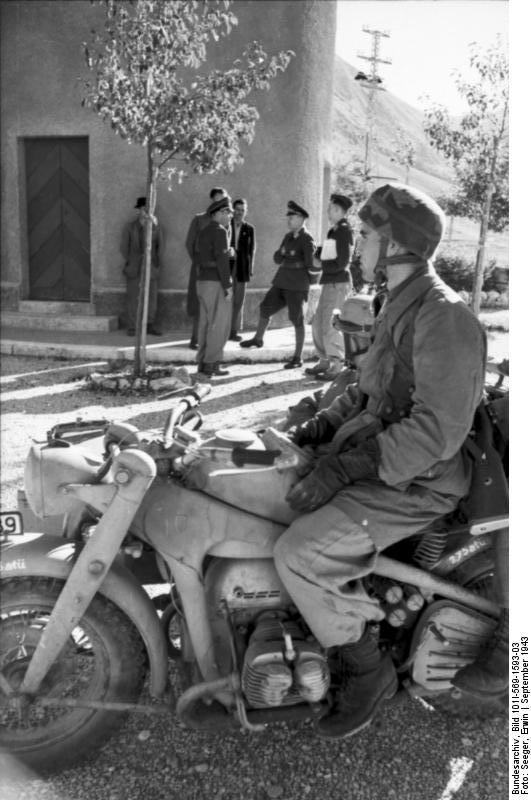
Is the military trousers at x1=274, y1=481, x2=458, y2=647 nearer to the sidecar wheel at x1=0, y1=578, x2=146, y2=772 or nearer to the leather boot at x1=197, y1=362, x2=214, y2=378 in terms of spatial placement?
the sidecar wheel at x1=0, y1=578, x2=146, y2=772

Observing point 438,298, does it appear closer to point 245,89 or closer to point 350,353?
point 350,353

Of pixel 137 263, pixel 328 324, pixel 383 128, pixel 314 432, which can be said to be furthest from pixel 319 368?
pixel 383 128

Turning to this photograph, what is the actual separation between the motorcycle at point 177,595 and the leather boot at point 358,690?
6 cm

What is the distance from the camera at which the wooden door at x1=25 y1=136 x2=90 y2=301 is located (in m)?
12.2

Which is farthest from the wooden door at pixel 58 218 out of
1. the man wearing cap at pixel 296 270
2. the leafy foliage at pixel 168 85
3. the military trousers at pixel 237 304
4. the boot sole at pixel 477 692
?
the boot sole at pixel 477 692

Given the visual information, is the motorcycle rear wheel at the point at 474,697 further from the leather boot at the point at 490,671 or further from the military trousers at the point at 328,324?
the military trousers at the point at 328,324

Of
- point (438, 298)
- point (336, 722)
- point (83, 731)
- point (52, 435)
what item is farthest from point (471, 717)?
point (52, 435)

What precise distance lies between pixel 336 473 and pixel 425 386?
40 centimetres

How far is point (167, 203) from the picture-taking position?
38.9 ft

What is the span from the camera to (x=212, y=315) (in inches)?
361

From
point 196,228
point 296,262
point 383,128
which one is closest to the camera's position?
point 296,262

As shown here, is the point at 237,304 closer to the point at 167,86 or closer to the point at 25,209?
the point at 25,209
